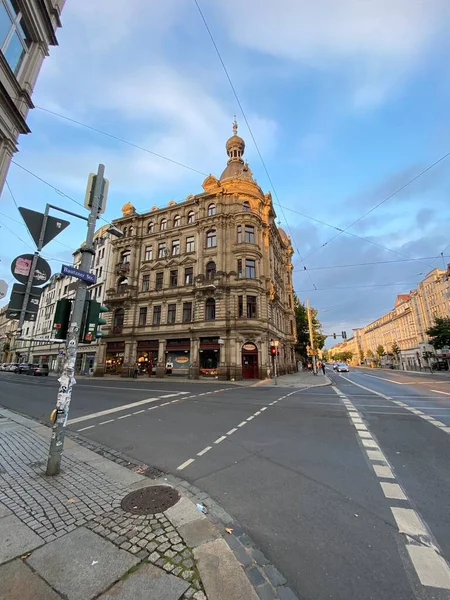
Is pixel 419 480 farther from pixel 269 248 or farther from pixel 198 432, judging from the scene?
pixel 269 248

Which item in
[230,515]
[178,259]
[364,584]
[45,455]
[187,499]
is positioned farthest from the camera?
[178,259]

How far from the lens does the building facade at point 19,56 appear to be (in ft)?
24.7

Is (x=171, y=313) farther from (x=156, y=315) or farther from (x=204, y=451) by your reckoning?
(x=204, y=451)

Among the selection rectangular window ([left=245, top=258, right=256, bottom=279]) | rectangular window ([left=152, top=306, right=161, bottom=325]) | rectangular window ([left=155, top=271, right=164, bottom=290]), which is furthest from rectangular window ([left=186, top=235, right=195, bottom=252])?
rectangular window ([left=152, top=306, right=161, bottom=325])

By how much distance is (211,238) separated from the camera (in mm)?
33469

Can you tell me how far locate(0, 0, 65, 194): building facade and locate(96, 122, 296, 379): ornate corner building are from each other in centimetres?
2303

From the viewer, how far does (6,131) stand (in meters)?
7.57

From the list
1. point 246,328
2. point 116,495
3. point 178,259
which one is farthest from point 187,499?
point 178,259

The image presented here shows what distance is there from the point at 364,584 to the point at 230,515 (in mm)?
1750

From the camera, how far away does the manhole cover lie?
3848 millimetres

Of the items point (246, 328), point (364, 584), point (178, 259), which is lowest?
point (364, 584)

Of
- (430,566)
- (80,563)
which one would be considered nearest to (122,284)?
(80,563)

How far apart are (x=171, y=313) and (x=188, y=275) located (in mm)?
5019

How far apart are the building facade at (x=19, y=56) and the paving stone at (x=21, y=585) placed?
28.3 ft
